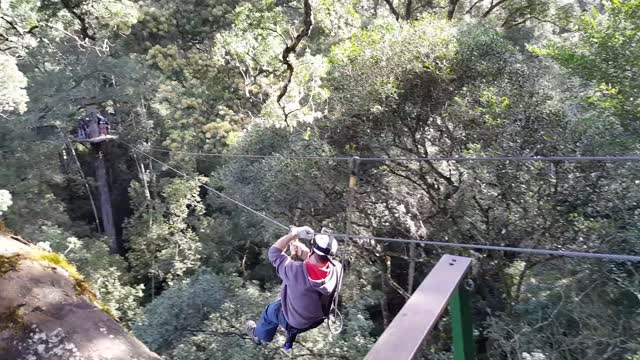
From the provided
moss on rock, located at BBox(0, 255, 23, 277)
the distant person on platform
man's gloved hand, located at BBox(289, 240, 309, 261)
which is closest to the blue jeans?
man's gloved hand, located at BBox(289, 240, 309, 261)

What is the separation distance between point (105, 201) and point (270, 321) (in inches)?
443

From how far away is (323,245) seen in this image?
290 centimetres

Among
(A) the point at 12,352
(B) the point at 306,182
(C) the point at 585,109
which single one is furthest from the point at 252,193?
(A) the point at 12,352

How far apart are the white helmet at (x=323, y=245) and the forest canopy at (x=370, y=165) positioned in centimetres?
105

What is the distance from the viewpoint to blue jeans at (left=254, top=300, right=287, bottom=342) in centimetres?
382

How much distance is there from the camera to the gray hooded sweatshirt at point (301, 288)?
121 inches

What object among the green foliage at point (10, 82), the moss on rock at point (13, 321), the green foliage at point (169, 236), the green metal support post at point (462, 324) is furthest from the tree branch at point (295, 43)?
the green metal support post at point (462, 324)

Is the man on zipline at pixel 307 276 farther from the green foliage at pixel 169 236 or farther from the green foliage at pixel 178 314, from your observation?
the green foliage at pixel 169 236

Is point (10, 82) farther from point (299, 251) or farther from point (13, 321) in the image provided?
point (13, 321)

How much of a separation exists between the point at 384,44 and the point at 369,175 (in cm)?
174

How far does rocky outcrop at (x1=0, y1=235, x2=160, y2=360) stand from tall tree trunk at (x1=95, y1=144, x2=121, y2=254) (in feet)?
40.3

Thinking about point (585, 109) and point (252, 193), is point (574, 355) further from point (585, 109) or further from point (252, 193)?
point (252, 193)

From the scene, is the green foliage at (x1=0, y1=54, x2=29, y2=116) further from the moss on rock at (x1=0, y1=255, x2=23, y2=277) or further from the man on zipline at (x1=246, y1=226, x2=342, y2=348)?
the moss on rock at (x1=0, y1=255, x2=23, y2=277)

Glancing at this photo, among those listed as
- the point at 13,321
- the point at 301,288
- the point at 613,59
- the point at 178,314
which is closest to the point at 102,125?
the point at 178,314
